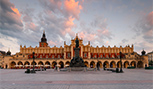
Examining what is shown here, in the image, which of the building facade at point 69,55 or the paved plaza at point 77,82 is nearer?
the paved plaza at point 77,82

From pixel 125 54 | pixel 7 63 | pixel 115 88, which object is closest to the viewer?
pixel 115 88

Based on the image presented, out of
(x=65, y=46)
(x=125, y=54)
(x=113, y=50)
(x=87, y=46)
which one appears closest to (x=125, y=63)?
(x=125, y=54)

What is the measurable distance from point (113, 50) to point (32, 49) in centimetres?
5876

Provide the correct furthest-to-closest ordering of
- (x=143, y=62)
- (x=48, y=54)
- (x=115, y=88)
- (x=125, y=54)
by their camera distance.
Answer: (x=48, y=54) → (x=125, y=54) → (x=143, y=62) → (x=115, y=88)

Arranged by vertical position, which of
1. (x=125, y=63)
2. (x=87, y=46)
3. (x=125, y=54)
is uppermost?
(x=87, y=46)

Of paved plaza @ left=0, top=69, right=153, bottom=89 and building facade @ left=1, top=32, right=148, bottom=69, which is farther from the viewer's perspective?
building facade @ left=1, top=32, right=148, bottom=69

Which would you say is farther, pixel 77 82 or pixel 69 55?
pixel 69 55

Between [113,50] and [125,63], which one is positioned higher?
[113,50]

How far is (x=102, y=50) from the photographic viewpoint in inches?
3420

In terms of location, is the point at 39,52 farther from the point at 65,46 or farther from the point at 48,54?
the point at 65,46

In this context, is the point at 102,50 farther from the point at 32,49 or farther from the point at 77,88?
the point at 77,88

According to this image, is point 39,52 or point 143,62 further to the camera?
point 39,52

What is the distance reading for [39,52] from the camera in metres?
89.2

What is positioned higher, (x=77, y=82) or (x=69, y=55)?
(x=69, y=55)
